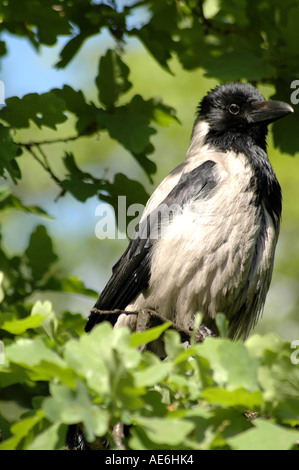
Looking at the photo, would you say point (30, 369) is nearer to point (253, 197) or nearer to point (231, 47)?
point (253, 197)

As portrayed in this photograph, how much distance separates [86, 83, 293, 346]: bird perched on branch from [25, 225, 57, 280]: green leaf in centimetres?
55

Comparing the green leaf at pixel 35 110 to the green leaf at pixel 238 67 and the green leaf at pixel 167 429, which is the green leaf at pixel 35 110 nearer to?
the green leaf at pixel 238 67

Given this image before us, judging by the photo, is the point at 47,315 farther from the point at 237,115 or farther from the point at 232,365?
the point at 237,115

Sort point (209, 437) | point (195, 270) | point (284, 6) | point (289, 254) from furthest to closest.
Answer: point (289, 254) < point (284, 6) < point (195, 270) < point (209, 437)

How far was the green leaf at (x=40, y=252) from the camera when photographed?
5.36 meters

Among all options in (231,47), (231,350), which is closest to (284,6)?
(231,47)

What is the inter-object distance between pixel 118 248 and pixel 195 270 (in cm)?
645

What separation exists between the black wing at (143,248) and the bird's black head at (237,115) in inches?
23.9

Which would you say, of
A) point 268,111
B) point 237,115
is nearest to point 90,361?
point 268,111

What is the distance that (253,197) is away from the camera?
5484 millimetres

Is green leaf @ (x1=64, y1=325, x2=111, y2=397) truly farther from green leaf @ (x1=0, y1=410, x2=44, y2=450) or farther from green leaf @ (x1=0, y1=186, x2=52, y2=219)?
green leaf @ (x1=0, y1=186, x2=52, y2=219)

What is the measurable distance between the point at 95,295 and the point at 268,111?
2186mm

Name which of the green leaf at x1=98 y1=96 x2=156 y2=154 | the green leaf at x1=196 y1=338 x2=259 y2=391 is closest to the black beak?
the green leaf at x1=98 y1=96 x2=156 y2=154

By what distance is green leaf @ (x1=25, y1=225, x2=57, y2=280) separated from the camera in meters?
5.36
